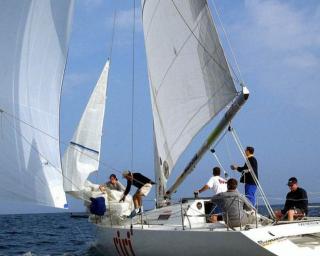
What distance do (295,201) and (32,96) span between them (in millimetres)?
6872

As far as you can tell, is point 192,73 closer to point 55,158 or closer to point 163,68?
point 163,68

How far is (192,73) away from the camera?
13078 mm

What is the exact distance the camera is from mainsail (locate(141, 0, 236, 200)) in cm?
1224

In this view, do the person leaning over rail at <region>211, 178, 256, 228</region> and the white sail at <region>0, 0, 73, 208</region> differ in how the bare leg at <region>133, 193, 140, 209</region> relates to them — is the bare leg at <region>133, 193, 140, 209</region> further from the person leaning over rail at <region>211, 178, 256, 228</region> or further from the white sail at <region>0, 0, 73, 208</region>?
the person leaning over rail at <region>211, 178, 256, 228</region>

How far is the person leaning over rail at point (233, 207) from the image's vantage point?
1075 centimetres

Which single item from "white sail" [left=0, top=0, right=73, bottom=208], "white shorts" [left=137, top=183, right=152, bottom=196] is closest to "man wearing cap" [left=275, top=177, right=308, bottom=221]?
"white shorts" [left=137, top=183, right=152, bottom=196]

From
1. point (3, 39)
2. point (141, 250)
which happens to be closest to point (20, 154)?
point (3, 39)

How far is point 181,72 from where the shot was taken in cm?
1348

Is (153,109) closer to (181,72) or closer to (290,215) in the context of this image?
(181,72)

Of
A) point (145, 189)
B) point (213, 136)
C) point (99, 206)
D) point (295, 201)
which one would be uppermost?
point (213, 136)

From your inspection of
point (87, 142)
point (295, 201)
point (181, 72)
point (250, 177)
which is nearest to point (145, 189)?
point (250, 177)

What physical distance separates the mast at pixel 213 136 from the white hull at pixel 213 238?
1204 mm

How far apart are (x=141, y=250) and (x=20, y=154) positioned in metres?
3.75

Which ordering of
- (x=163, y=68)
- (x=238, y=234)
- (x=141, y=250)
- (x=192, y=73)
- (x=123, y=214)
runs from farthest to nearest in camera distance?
(x=123, y=214)
(x=163, y=68)
(x=192, y=73)
(x=141, y=250)
(x=238, y=234)
